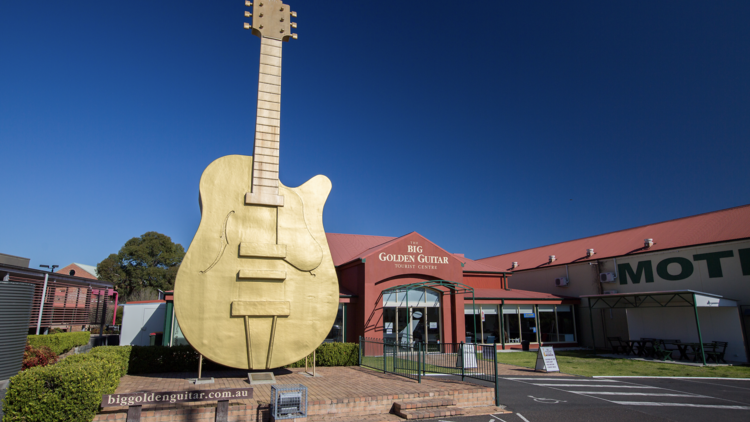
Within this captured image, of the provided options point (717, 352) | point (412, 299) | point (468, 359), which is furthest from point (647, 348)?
point (468, 359)

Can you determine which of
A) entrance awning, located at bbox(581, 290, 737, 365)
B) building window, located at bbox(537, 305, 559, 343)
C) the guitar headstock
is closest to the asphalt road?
entrance awning, located at bbox(581, 290, 737, 365)

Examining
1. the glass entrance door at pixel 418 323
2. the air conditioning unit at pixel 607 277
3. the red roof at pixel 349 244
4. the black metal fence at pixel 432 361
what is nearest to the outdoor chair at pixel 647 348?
the air conditioning unit at pixel 607 277

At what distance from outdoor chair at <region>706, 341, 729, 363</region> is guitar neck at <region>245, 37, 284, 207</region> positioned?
1840 centimetres

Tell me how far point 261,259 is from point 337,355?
6201 millimetres

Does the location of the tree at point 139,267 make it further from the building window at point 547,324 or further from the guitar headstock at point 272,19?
the guitar headstock at point 272,19

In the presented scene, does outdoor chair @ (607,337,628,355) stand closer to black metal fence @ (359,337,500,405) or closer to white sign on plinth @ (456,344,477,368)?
black metal fence @ (359,337,500,405)

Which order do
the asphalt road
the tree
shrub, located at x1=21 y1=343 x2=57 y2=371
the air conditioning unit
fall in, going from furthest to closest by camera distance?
the tree
the air conditioning unit
shrub, located at x1=21 y1=343 x2=57 y2=371
the asphalt road

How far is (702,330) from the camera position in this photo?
61.7 feet

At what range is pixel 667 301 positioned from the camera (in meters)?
19.3

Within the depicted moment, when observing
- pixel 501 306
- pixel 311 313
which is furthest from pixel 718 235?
pixel 311 313

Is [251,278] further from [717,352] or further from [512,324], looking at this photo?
[717,352]

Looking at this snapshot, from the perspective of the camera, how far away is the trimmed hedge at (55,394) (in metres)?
6.01

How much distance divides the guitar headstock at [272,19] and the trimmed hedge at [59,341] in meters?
13.7

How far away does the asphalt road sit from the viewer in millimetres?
8484
